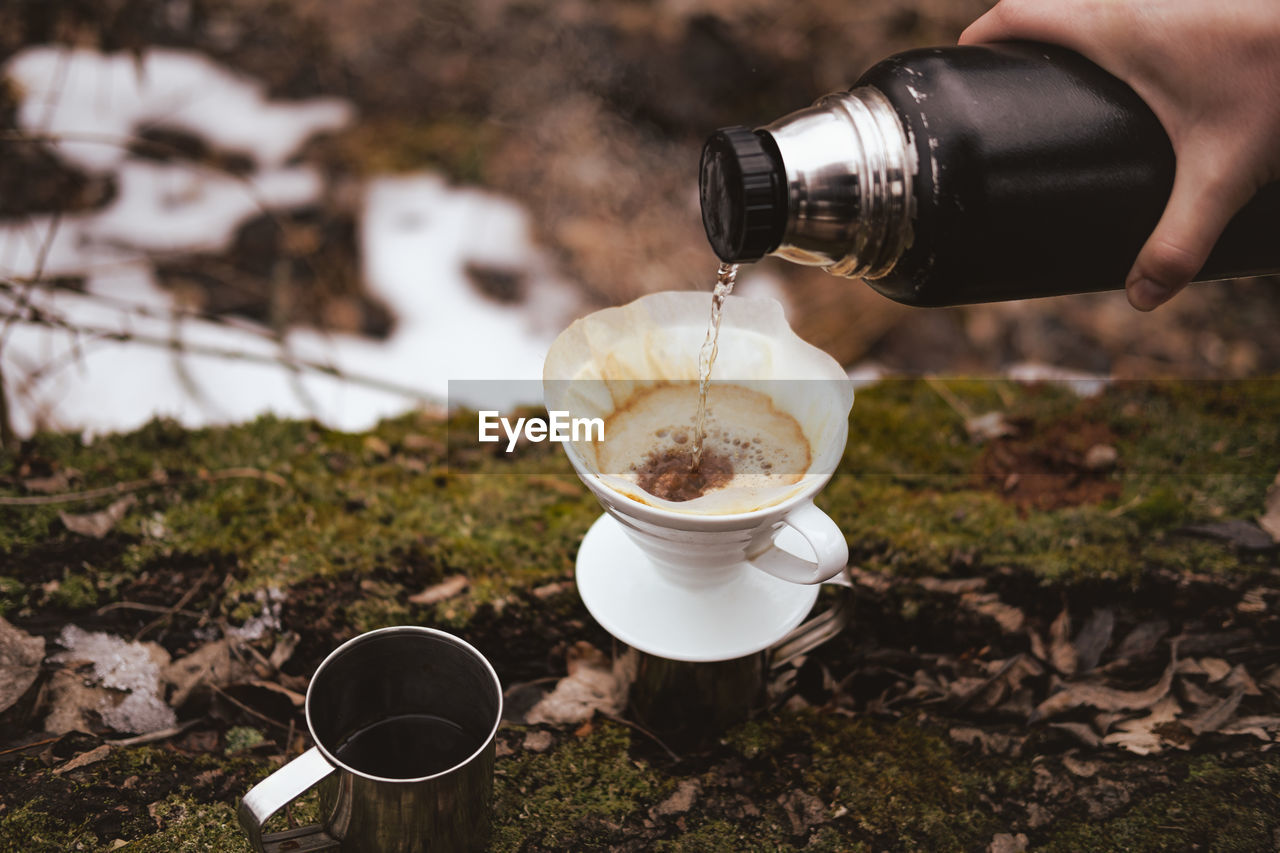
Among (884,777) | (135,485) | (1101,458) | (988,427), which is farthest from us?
(988,427)

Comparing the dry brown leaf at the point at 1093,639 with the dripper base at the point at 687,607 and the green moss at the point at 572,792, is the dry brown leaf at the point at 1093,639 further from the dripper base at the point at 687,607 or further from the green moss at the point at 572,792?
the green moss at the point at 572,792

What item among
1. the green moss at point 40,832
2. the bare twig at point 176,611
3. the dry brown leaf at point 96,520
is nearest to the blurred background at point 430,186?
the dry brown leaf at point 96,520

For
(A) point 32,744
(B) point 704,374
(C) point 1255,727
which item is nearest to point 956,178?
(B) point 704,374

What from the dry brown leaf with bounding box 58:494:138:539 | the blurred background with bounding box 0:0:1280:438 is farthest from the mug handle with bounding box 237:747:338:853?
the blurred background with bounding box 0:0:1280:438

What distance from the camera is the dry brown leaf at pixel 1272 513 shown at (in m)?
1.83

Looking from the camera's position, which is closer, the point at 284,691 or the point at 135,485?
the point at 284,691

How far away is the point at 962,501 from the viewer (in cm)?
194

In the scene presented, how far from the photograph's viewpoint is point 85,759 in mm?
1435

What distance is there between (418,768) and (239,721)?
35 cm

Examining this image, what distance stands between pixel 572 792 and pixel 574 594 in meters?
0.35

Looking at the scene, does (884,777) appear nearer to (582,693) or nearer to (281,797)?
(582,693)

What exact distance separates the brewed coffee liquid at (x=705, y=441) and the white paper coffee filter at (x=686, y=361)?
19mm

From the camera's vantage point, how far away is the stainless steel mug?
1164mm

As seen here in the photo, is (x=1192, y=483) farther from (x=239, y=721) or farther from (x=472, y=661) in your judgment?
(x=239, y=721)
